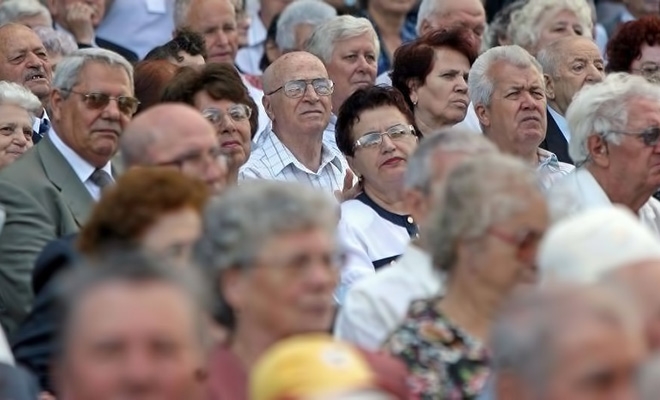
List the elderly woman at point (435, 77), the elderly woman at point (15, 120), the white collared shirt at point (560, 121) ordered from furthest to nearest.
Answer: the white collared shirt at point (560, 121), the elderly woman at point (435, 77), the elderly woman at point (15, 120)

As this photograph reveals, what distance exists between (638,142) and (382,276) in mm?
2344

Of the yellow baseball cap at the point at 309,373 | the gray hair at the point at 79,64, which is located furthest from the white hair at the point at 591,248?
the gray hair at the point at 79,64

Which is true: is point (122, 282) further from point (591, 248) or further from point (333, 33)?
point (333, 33)

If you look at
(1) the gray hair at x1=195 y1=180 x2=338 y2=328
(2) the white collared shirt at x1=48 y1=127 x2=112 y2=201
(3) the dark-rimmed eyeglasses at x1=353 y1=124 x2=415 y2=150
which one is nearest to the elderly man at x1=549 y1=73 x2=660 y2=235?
(3) the dark-rimmed eyeglasses at x1=353 y1=124 x2=415 y2=150

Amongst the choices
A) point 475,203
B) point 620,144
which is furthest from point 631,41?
point 475,203

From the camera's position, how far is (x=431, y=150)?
6578 mm

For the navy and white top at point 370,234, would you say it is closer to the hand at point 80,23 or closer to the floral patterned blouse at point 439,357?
the floral patterned blouse at point 439,357

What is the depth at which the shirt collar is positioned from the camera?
8.05m

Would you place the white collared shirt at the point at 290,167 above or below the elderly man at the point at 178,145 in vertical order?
below

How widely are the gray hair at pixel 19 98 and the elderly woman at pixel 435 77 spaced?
1.94 m

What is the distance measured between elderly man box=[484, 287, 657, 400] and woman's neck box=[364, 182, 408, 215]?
362cm

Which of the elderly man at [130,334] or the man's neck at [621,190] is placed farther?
the man's neck at [621,190]

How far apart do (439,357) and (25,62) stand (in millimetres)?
5130

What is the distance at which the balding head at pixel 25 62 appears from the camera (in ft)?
34.4
